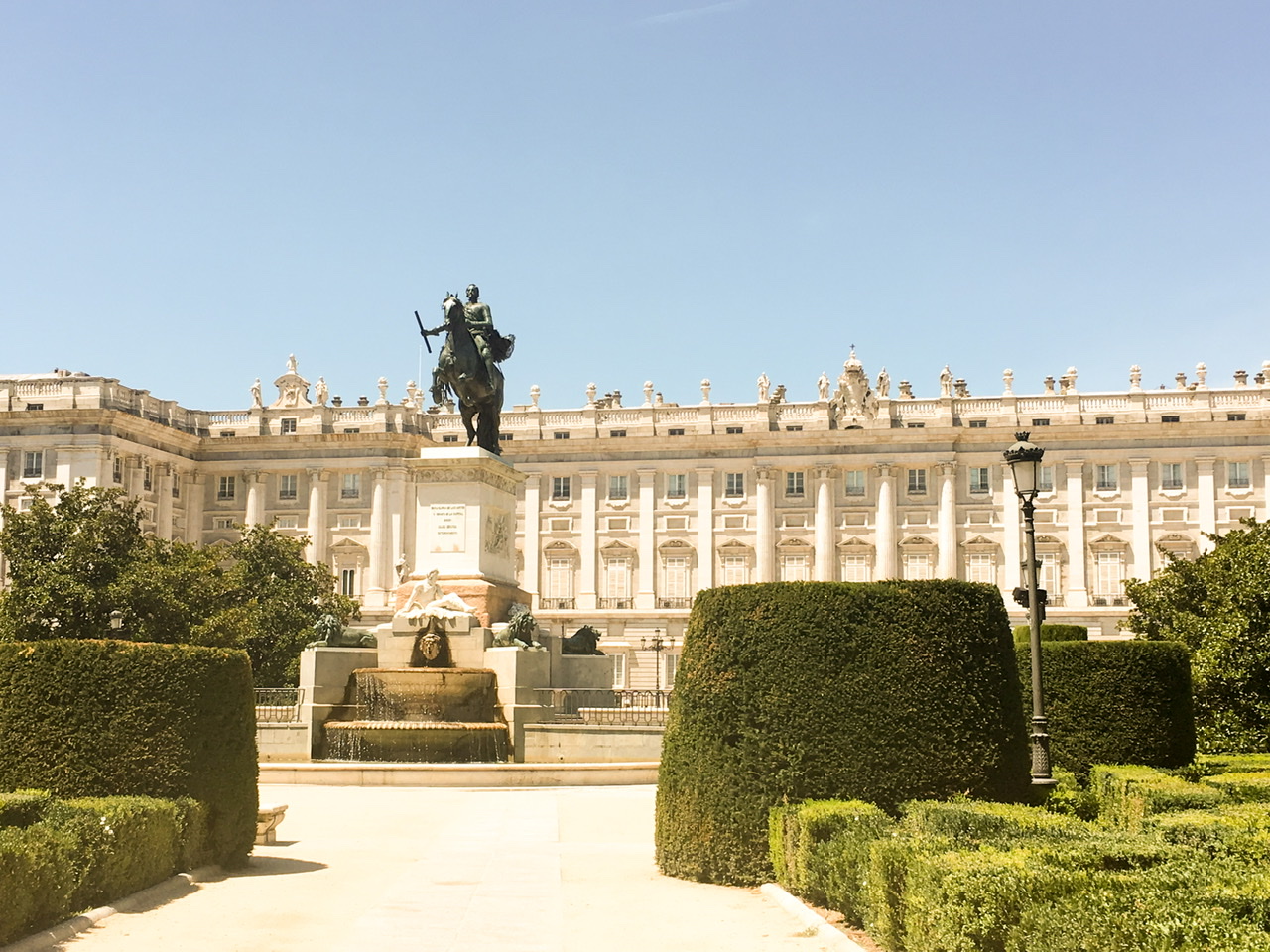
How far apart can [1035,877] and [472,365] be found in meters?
22.2


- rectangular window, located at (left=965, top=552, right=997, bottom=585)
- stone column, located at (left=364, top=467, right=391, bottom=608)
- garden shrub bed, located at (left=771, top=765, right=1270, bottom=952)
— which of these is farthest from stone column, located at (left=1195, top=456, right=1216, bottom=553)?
garden shrub bed, located at (left=771, top=765, right=1270, bottom=952)

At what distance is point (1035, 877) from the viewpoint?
9.03 metres

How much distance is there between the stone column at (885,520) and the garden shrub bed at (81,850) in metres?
72.0

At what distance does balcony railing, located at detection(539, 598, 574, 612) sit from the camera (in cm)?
8756

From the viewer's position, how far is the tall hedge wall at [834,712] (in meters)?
14.5

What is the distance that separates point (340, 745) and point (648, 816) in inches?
321

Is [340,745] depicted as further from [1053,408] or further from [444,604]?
[1053,408]

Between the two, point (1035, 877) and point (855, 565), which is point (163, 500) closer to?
point (855, 565)

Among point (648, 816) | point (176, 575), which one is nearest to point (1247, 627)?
point (648, 816)

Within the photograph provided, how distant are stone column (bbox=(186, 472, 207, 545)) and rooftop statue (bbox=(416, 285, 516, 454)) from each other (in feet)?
204

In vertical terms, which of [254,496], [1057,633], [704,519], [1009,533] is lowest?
[1057,633]

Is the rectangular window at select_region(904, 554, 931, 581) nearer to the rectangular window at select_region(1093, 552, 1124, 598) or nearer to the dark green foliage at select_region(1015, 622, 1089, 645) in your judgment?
the rectangular window at select_region(1093, 552, 1124, 598)

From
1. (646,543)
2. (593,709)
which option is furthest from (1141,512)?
(593,709)

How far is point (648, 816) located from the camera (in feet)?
72.1
